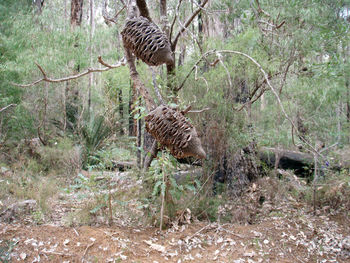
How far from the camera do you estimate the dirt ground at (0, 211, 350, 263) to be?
290 cm

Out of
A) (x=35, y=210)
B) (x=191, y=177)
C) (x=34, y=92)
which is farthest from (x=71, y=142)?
(x=191, y=177)

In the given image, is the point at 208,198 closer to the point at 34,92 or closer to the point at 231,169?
the point at 231,169

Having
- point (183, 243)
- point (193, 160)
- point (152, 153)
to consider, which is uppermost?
point (152, 153)

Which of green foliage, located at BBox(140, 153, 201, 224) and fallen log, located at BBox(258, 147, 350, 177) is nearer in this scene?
green foliage, located at BBox(140, 153, 201, 224)

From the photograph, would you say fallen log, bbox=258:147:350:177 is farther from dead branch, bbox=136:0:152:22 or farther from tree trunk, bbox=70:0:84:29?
tree trunk, bbox=70:0:84:29

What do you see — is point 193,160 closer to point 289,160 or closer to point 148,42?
point 148,42

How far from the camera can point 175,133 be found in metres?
1.83

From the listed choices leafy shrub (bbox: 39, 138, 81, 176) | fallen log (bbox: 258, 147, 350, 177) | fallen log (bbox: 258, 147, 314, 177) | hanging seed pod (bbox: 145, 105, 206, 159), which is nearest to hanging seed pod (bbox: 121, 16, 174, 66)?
hanging seed pod (bbox: 145, 105, 206, 159)

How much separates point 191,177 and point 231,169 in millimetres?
792

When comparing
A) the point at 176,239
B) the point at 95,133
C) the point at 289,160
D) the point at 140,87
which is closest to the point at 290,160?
the point at 289,160

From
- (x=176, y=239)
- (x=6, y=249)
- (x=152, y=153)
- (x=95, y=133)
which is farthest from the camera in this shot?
(x=95, y=133)

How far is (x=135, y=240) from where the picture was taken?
321 centimetres

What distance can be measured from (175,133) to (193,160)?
2311mm

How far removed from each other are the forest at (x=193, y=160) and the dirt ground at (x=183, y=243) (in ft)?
0.05
